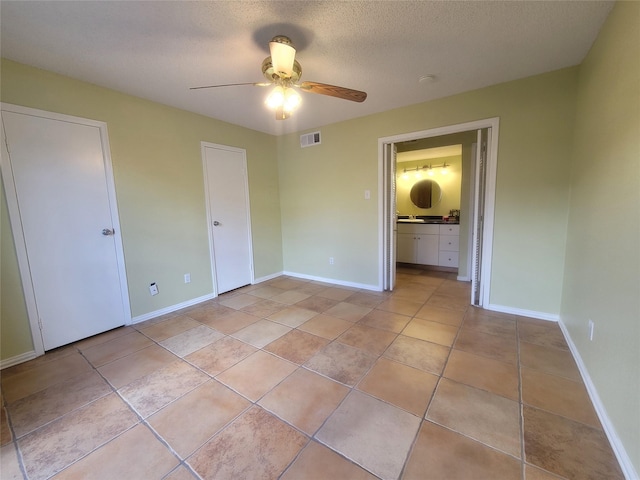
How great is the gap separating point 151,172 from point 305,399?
271 centimetres

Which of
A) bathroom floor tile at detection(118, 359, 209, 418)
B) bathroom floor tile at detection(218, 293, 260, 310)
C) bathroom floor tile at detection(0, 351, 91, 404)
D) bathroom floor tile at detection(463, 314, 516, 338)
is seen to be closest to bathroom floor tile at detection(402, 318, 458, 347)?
bathroom floor tile at detection(463, 314, 516, 338)

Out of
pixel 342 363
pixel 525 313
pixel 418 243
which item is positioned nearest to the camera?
pixel 342 363

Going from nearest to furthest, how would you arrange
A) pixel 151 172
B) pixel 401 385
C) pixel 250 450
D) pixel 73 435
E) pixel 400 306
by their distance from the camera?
pixel 250 450
pixel 73 435
pixel 401 385
pixel 151 172
pixel 400 306

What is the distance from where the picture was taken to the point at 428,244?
187 inches

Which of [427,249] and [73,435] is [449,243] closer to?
[427,249]

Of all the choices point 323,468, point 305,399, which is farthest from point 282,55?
point 323,468

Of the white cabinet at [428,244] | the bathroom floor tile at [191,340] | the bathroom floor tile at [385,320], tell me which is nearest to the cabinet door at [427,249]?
the white cabinet at [428,244]

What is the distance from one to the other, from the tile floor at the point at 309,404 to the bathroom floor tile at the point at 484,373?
11 millimetres

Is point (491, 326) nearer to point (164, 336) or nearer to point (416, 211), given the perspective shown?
point (164, 336)

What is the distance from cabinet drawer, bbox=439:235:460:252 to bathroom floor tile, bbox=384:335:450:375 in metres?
2.76

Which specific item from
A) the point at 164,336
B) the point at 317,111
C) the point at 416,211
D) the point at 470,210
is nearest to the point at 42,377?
→ the point at 164,336

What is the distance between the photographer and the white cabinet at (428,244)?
178 inches

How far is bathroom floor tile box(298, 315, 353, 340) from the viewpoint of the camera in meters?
2.44

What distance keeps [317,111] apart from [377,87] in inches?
34.8
